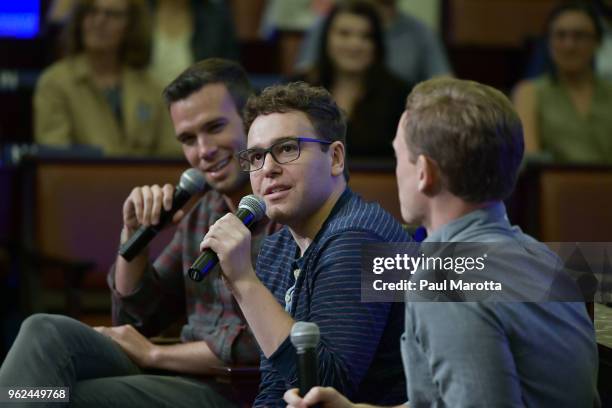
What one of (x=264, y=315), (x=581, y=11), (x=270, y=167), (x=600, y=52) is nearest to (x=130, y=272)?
(x=270, y=167)

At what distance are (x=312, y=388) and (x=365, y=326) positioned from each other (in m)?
0.20

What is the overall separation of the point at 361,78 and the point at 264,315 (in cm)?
205

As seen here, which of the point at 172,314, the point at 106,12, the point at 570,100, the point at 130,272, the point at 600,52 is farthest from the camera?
the point at 600,52

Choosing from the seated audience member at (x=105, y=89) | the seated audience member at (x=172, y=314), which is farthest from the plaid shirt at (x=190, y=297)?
the seated audience member at (x=105, y=89)

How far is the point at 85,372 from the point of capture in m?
1.73

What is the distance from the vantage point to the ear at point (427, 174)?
1184 mm

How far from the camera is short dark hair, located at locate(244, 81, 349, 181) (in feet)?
5.11

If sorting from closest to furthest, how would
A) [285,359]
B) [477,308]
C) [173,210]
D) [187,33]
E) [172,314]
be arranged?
[477,308], [285,359], [173,210], [172,314], [187,33]

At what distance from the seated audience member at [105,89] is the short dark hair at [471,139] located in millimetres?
2184

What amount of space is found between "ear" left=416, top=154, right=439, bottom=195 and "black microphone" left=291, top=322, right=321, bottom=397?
203 mm

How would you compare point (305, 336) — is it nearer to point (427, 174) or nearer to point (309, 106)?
point (427, 174)

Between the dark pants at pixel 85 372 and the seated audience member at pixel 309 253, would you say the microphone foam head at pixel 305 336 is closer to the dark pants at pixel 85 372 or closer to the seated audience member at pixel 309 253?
the seated audience member at pixel 309 253

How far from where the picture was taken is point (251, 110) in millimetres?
1610

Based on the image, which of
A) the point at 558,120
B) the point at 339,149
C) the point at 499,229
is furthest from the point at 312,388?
the point at 558,120
